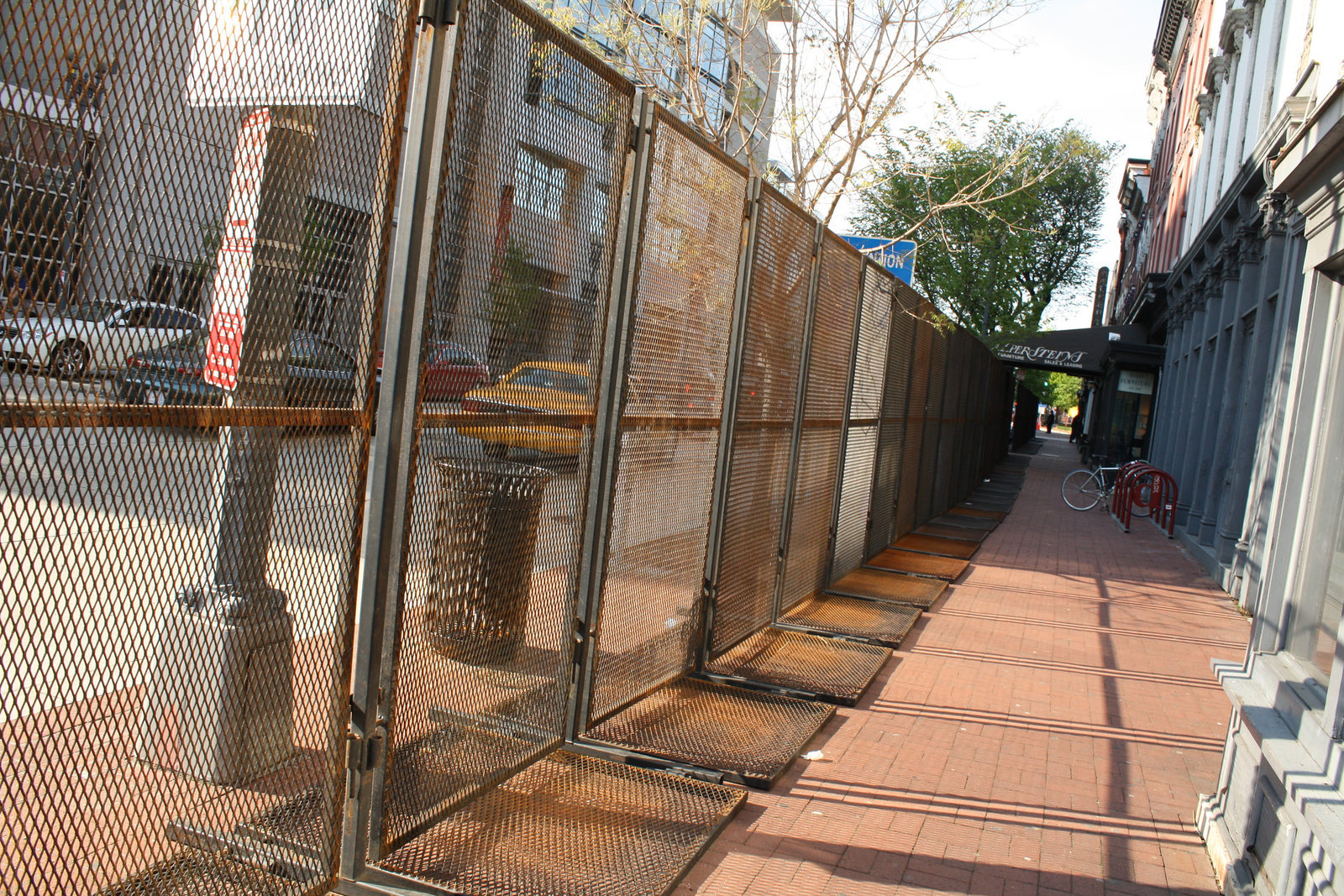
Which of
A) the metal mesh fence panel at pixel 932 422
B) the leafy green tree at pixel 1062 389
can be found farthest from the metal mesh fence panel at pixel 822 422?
the leafy green tree at pixel 1062 389

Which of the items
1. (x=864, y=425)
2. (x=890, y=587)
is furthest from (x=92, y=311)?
(x=890, y=587)

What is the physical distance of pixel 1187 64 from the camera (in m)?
29.3

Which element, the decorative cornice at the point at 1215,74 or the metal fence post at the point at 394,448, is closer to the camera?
the metal fence post at the point at 394,448

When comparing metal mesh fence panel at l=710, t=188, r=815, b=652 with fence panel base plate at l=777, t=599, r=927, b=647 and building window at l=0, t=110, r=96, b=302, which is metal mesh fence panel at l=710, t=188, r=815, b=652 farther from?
building window at l=0, t=110, r=96, b=302

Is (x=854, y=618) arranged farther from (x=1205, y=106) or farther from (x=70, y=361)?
(x=1205, y=106)

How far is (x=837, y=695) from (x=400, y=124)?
4.30 metres

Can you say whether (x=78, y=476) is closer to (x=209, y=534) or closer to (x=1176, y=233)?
(x=209, y=534)

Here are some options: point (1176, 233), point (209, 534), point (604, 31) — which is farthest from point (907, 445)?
point (1176, 233)

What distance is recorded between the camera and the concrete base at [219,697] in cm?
249

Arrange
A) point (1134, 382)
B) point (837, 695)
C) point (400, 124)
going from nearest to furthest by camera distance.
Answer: point (400, 124) < point (837, 695) < point (1134, 382)

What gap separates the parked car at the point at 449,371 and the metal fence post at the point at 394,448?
4.5 inches

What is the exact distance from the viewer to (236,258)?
8.20 ft

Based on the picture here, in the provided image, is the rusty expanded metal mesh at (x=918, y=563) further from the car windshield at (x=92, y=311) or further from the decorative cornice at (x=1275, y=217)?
the car windshield at (x=92, y=311)

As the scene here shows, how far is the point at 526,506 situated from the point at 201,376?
1.70 m
